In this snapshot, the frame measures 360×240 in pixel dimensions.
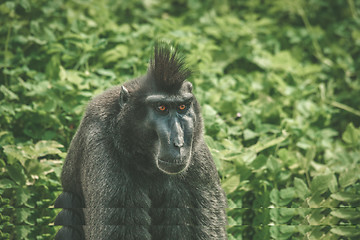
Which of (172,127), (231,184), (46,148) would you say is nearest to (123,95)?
(172,127)

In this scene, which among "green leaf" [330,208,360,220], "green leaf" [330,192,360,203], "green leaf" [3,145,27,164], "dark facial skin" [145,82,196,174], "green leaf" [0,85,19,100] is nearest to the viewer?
"dark facial skin" [145,82,196,174]

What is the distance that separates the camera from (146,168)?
327 centimetres

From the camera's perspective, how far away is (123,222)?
10.2 ft

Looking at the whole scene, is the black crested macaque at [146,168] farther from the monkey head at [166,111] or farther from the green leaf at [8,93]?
the green leaf at [8,93]

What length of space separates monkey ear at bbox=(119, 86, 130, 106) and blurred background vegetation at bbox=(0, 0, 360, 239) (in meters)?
1.09

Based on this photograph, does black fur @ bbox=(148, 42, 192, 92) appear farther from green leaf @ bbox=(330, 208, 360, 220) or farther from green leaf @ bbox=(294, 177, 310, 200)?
green leaf @ bbox=(330, 208, 360, 220)

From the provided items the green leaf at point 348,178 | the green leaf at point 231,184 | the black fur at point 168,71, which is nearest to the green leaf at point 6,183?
the black fur at point 168,71

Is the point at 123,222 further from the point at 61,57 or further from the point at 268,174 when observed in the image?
the point at 61,57

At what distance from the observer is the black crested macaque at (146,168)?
3.11 m

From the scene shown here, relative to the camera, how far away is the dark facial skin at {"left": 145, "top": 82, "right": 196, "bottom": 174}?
2984mm

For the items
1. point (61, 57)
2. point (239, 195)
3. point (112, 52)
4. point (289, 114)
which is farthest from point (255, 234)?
point (61, 57)

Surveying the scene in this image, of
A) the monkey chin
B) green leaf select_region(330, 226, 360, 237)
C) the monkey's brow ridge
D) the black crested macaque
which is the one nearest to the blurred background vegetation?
green leaf select_region(330, 226, 360, 237)

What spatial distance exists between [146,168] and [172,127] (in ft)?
1.35

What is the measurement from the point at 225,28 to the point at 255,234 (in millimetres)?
3625
